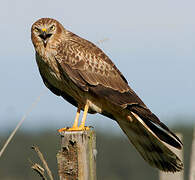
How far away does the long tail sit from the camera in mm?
9477

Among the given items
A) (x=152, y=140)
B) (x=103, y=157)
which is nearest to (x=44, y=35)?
(x=152, y=140)

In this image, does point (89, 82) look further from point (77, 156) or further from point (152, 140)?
point (77, 156)

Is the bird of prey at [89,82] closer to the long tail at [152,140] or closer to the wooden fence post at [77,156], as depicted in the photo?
the long tail at [152,140]

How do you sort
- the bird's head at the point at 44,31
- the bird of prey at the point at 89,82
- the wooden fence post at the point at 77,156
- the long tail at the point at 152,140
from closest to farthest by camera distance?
the wooden fence post at the point at 77,156, the long tail at the point at 152,140, the bird of prey at the point at 89,82, the bird's head at the point at 44,31

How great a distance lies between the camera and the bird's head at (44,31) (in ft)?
36.2

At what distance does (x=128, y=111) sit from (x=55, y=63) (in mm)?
1384

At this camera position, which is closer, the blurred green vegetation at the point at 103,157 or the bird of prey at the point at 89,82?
the bird of prey at the point at 89,82

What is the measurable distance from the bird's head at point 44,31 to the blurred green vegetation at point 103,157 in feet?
126

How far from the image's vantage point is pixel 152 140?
10.0 meters

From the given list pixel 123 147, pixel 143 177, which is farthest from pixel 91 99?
pixel 123 147

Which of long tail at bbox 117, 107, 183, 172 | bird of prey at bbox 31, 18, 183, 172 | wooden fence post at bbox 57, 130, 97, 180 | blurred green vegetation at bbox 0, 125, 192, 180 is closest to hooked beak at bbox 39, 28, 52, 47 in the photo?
bird of prey at bbox 31, 18, 183, 172

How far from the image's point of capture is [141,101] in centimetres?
1059

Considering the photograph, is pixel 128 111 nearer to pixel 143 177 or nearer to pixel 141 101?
pixel 141 101

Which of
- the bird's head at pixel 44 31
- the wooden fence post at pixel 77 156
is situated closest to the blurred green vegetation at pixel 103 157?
the bird's head at pixel 44 31
